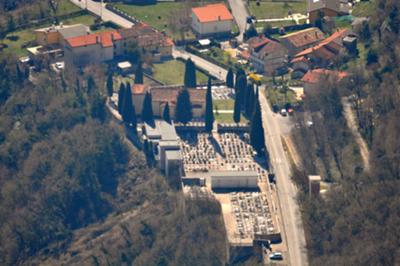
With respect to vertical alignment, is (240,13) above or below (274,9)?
below

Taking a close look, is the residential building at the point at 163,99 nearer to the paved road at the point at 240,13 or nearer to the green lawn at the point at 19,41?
the paved road at the point at 240,13

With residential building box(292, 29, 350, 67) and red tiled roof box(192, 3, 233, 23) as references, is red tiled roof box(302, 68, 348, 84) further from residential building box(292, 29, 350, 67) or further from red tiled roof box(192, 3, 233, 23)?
red tiled roof box(192, 3, 233, 23)

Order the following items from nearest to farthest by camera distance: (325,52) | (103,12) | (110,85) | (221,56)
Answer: (110,85) → (325,52) → (221,56) → (103,12)

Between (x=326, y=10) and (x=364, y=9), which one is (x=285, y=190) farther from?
(x=364, y=9)

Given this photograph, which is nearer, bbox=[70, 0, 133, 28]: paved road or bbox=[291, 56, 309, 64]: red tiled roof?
bbox=[291, 56, 309, 64]: red tiled roof

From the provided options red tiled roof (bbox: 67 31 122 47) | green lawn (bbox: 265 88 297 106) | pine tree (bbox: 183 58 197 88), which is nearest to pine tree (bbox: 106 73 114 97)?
pine tree (bbox: 183 58 197 88)

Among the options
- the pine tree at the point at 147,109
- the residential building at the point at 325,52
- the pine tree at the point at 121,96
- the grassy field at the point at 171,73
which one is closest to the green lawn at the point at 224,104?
the grassy field at the point at 171,73

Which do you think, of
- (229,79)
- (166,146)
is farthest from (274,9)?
(166,146)
